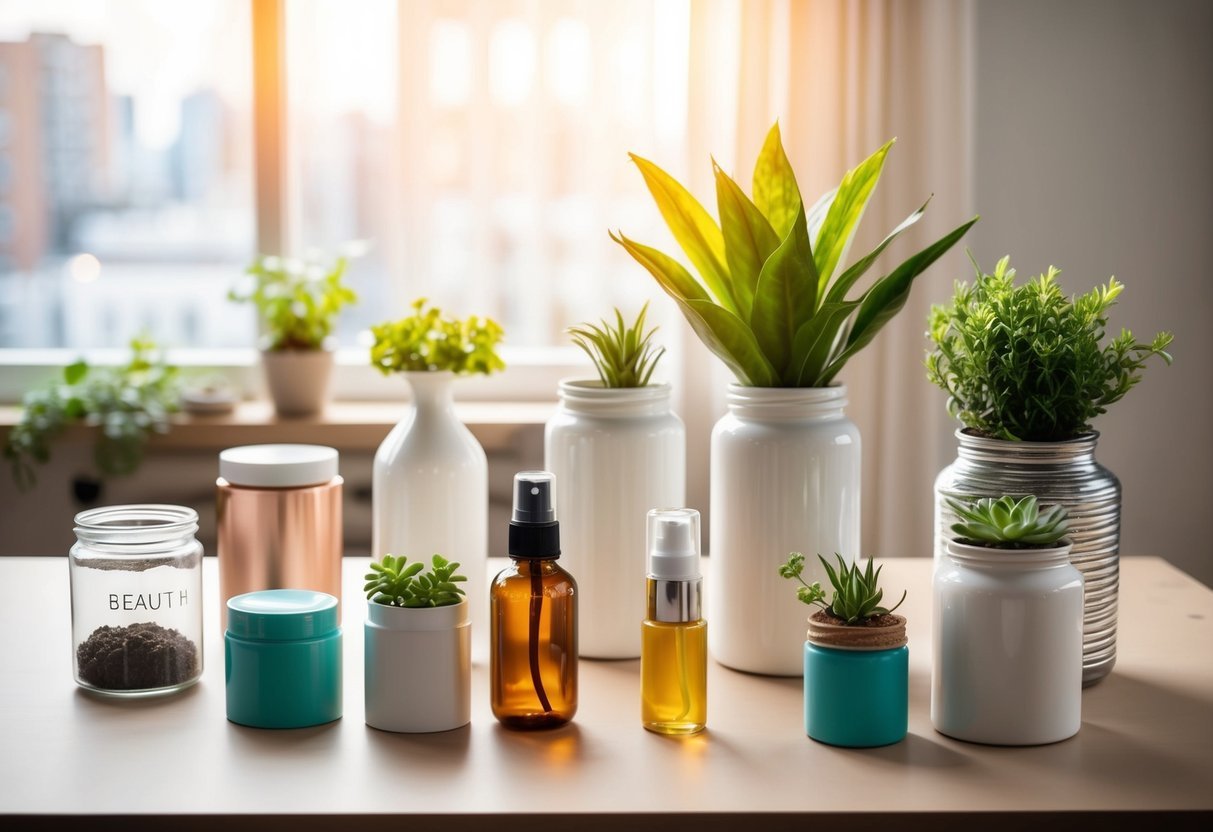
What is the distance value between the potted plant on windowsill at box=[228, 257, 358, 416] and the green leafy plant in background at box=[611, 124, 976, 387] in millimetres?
1626

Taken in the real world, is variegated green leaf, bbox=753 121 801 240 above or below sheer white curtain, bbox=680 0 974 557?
below

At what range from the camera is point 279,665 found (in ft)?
3.19

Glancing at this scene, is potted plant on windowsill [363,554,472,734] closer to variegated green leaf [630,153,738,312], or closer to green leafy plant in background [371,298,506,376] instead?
green leafy plant in background [371,298,506,376]

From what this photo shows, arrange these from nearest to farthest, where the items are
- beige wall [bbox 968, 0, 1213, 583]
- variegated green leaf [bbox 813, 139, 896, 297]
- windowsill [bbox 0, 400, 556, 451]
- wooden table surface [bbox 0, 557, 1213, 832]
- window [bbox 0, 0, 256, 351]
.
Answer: wooden table surface [bbox 0, 557, 1213, 832] → variegated green leaf [bbox 813, 139, 896, 297] → windowsill [bbox 0, 400, 556, 451] → beige wall [bbox 968, 0, 1213, 583] → window [bbox 0, 0, 256, 351]

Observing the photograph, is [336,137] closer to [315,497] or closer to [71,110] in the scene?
[71,110]

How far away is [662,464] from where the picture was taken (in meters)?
1.17

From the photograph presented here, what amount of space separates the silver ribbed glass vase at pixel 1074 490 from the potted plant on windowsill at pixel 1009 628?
0.09m

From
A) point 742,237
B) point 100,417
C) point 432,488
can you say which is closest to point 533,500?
point 432,488

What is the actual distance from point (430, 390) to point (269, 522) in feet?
0.63

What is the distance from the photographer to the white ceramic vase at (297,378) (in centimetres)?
263

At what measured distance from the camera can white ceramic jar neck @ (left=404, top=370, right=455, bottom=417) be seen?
3.83 ft

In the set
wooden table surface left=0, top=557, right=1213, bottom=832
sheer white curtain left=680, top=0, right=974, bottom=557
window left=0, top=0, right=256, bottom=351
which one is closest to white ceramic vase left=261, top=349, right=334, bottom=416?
window left=0, top=0, right=256, bottom=351

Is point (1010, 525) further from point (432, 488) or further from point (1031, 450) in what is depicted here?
point (432, 488)

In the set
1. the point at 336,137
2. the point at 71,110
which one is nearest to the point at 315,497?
the point at 336,137
